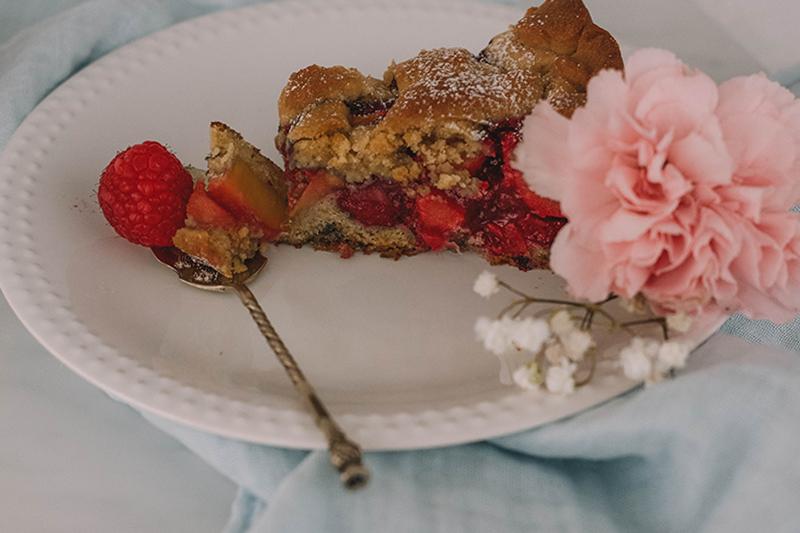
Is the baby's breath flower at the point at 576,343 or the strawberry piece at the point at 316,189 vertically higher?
the baby's breath flower at the point at 576,343

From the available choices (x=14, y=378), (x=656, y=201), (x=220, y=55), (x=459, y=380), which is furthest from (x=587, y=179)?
(x=220, y=55)

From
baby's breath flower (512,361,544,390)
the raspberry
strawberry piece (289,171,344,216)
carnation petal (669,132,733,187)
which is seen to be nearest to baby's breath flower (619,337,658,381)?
baby's breath flower (512,361,544,390)

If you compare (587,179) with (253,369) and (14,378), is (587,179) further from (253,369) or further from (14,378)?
(14,378)

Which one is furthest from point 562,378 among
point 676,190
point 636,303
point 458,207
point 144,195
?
point 144,195

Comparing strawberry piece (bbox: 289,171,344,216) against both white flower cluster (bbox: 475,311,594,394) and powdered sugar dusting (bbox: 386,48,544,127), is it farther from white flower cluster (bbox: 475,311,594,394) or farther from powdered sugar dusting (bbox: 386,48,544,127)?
white flower cluster (bbox: 475,311,594,394)

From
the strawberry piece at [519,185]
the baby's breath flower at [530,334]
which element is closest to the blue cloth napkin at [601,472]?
the baby's breath flower at [530,334]

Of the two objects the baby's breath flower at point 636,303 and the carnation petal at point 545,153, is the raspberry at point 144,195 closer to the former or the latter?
the carnation petal at point 545,153
